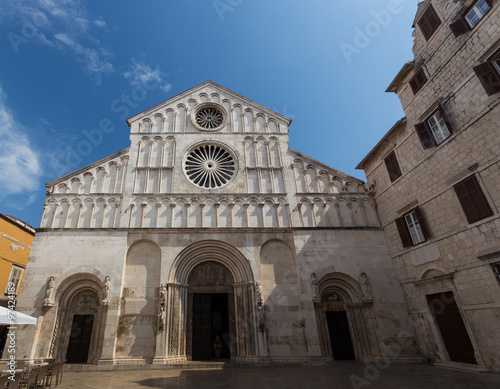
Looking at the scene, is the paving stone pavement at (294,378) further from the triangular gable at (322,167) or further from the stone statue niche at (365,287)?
the triangular gable at (322,167)

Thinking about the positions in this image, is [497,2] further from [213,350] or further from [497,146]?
[213,350]

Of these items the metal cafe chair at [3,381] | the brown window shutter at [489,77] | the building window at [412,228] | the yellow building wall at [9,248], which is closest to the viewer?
the metal cafe chair at [3,381]

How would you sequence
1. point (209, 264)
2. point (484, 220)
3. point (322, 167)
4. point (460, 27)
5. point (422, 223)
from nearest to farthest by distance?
point (484, 220) < point (460, 27) < point (422, 223) < point (209, 264) < point (322, 167)

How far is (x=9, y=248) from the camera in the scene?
63.7ft

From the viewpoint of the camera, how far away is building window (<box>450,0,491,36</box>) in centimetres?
1068

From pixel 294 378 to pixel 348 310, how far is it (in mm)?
5862

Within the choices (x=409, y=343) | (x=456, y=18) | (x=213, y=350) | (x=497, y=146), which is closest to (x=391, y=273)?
(x=409, y=343)

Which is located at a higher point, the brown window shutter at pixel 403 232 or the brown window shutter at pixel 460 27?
the brown window shutter at pixel 460 27

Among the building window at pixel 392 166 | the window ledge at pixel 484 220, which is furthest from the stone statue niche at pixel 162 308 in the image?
the window ledge at pixel 484 220

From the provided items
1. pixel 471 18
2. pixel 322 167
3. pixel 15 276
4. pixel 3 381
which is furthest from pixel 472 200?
pixel 15 276

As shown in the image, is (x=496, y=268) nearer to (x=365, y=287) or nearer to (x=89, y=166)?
(x=365, y=287)

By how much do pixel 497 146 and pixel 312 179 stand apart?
357 inches

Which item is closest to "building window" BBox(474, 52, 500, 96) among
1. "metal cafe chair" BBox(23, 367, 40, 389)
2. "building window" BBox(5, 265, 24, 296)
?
"metal cafe chair" BBox(23, 367, 40, 389)

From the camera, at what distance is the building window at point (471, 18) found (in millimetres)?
10680
